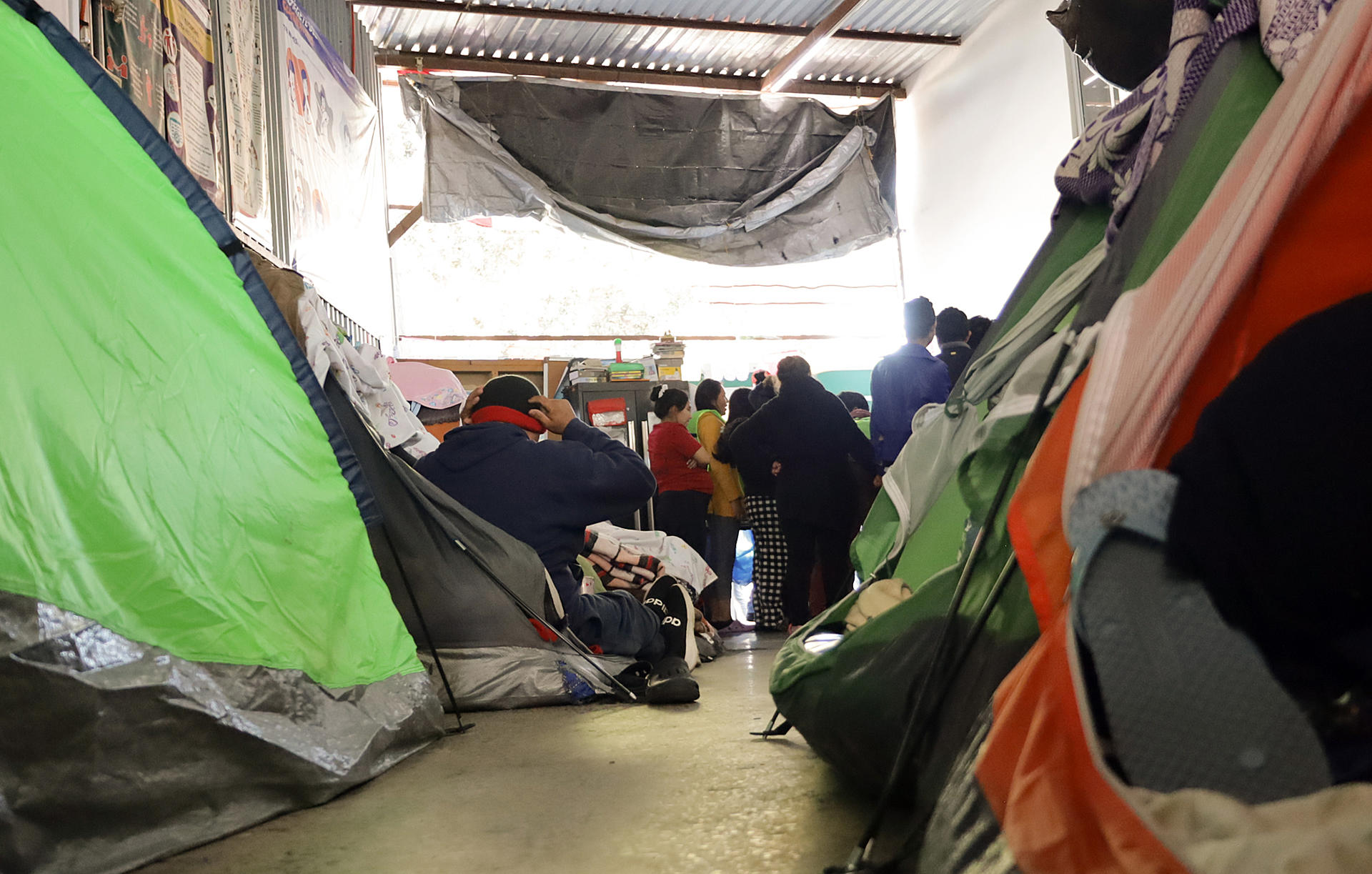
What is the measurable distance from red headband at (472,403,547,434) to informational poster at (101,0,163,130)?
40.3 inches

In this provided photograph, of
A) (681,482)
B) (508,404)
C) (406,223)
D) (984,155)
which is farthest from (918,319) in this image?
(406,223)

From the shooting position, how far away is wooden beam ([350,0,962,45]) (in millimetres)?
5402

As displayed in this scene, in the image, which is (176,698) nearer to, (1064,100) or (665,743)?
(665,743)

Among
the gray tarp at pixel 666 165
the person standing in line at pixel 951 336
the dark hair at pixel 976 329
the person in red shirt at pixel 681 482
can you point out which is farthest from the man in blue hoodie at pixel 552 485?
the gray tarp at pixel 666 165

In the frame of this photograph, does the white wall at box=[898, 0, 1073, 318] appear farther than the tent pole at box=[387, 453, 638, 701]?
Yes

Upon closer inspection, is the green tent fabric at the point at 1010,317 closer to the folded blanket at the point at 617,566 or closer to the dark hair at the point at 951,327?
the folded blanket at the point at 617,566

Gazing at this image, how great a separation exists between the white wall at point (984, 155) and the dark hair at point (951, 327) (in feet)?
7.41

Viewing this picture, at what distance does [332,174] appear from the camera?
422cm

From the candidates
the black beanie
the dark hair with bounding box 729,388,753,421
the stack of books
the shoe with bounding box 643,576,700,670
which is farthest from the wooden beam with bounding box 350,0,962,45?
the shoe with bounding box 643,576,700,670

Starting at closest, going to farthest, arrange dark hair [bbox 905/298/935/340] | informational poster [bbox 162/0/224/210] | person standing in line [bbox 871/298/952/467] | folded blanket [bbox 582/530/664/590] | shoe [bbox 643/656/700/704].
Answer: shoe [bbox 643/656/700/704] → informational poster [bbox 162/0/224/210] → folded blanket [bbox 582/530/664/590] → person standing in line [bbox 871/298/952/467] → dark hair [bbox 905/298/935/340]

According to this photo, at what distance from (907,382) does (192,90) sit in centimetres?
242

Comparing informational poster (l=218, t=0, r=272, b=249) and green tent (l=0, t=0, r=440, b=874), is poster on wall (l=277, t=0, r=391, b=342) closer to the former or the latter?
informational poster (l=218, t=0, r=272, b=249)

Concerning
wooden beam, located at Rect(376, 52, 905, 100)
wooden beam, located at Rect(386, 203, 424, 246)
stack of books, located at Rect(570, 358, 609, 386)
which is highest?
wooden beam, located at Rect(376, 52, 905, 100)

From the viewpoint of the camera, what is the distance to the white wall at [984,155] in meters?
5.64
